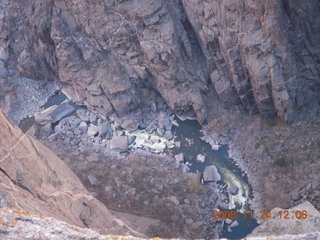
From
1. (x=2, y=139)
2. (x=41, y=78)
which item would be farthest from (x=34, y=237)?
(x=41, y=78)

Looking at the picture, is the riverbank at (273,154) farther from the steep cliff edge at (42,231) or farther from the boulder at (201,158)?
the steep cliff edge at (42,231)

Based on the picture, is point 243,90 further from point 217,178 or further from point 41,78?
point 41,78

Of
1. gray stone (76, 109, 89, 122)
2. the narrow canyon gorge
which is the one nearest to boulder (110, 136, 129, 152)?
the narrow canyon gorge

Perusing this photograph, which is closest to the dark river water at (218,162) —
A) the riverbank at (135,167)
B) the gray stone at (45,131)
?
the riverbank at (135,167)

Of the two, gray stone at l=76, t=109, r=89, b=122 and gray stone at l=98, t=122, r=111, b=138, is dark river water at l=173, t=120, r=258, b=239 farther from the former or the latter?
gray stone at l=76, t=109, r=89, b=122

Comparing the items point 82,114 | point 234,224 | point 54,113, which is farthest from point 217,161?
point 54,113

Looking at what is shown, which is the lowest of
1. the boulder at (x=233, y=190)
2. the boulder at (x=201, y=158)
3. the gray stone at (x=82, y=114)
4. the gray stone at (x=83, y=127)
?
the boulder at (x=233, y=190)
